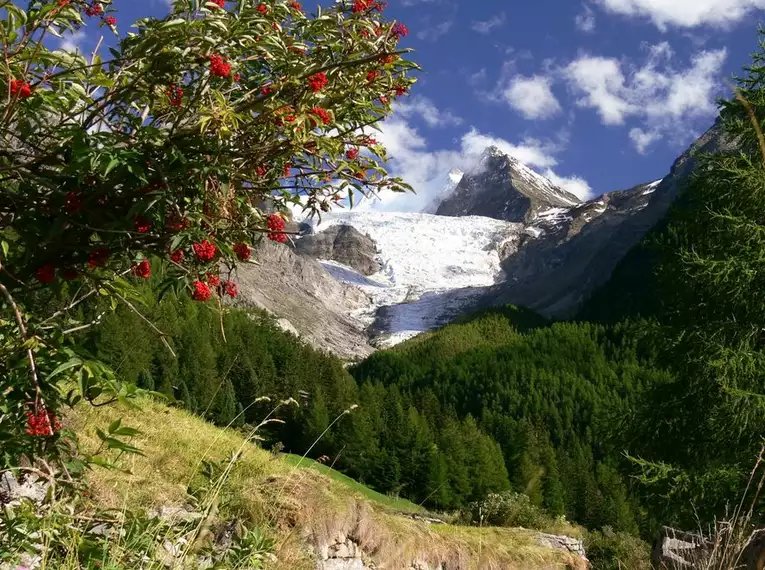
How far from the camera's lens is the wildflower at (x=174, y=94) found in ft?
9.57

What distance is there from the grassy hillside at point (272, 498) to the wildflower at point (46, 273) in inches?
121

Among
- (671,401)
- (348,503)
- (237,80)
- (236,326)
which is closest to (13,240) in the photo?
(237,80)

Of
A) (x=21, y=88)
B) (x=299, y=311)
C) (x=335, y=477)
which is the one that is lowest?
(x=335, y=477)

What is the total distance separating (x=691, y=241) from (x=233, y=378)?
6329cm

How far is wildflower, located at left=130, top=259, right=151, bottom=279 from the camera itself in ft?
9.38

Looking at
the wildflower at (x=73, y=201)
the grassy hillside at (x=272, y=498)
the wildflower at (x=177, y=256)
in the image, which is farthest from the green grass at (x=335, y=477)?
the wildflower at (x=73, y=201)

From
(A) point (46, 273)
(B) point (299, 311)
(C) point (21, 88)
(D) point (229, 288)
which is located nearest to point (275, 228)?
(D) point (229, 288)

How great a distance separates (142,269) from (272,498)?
434cm

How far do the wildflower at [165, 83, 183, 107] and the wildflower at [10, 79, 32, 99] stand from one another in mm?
605

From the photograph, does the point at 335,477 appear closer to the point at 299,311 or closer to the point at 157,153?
the point at 157,153

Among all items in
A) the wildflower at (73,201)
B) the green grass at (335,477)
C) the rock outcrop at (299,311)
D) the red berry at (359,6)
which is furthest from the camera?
the rock outcrop at (299,311)

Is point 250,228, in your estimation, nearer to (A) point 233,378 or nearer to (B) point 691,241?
(B) point 691,241

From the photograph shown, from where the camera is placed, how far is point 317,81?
2768mm

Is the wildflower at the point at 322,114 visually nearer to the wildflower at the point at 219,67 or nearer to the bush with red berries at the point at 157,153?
the bush with red berries at the point at 157,153
